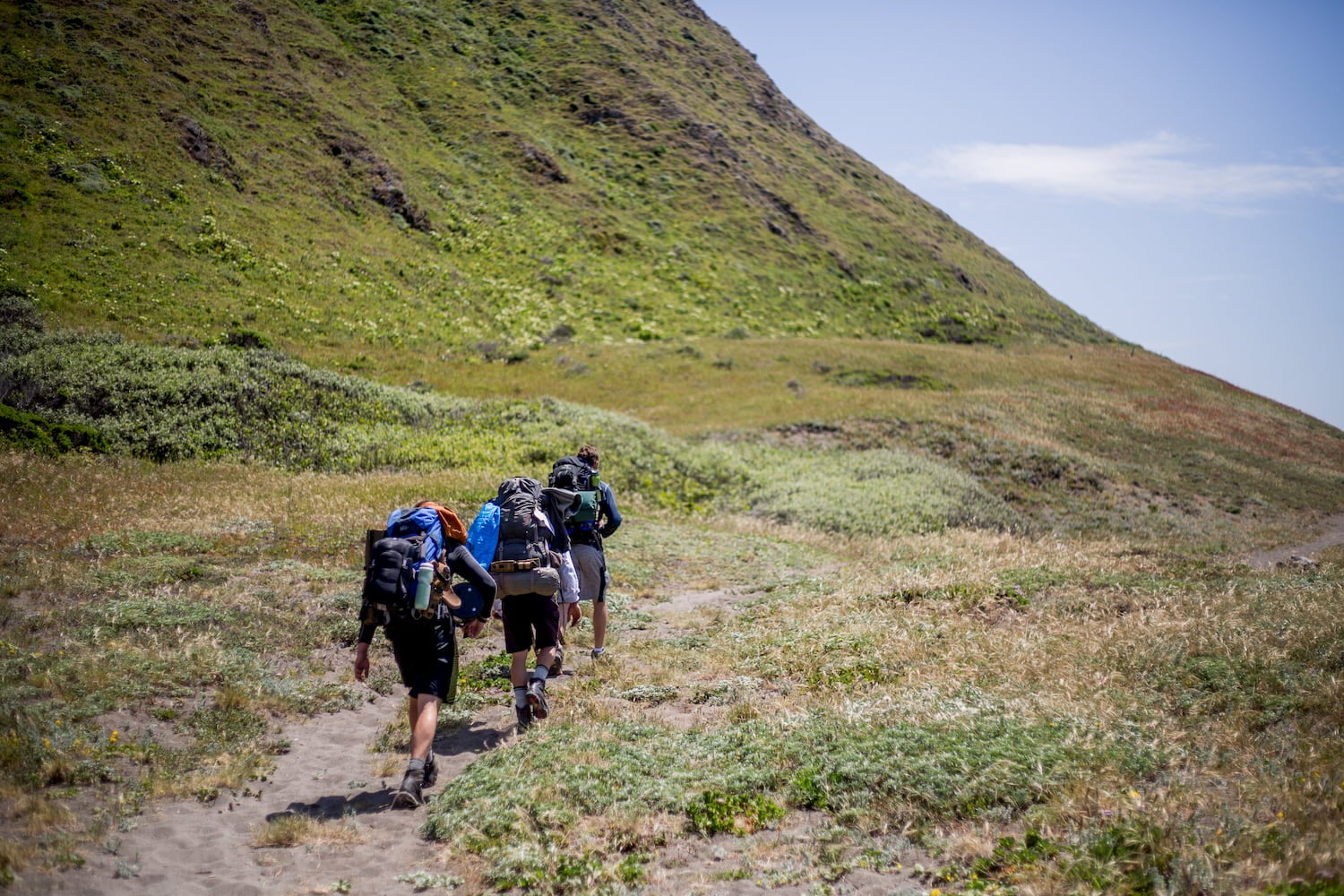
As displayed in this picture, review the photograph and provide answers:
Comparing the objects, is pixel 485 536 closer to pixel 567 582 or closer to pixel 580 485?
pixel 567 582

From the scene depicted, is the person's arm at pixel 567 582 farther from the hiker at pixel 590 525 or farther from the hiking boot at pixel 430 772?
the hiking boot at pixel 430 772

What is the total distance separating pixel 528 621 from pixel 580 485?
2.25 meters

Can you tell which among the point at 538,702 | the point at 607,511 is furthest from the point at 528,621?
the point at 607,511

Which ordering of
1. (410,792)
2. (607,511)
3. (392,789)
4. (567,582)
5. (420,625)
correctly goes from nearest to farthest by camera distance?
(410,792), (420,625), (392,789), (567,582), (607,511)

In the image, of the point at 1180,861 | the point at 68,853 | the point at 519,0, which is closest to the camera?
the point at 1180,861

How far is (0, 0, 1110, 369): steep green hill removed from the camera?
3853cm

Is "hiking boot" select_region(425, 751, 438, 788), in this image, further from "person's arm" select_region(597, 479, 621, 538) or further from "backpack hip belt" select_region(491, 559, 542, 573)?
"person's arm" select_region(597, 479, 621, 538)

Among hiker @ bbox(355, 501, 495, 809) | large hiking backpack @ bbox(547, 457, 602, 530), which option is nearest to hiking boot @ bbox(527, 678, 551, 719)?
hiker @ bbox(355, 501, 495, 809)

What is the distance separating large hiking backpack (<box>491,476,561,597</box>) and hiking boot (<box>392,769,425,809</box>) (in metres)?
1.98

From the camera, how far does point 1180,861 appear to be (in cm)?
477

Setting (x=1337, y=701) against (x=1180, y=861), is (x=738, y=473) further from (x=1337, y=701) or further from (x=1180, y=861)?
(x=1180, y=861)

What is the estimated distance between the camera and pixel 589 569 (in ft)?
34.9

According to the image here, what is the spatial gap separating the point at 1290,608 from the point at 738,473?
66.3ft

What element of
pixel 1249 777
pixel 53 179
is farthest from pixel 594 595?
pixel 53 179
